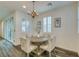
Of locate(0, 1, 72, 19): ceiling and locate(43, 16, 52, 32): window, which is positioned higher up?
locate(0, 1, 72, 19): ceiling

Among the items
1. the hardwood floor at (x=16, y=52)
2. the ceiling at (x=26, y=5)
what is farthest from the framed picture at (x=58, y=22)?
the hardwood floor at (x=16, y=52)

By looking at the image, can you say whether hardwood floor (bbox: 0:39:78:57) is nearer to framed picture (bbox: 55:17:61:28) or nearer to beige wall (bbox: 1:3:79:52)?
beige wall (bbox: 1:3:79:52)

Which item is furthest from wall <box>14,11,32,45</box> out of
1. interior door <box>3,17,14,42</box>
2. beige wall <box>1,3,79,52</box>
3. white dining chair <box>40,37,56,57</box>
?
white dining chair <box>40,37,56,57</box>

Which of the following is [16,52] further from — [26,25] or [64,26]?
[64,26]

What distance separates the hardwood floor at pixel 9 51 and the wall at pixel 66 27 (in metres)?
0.72

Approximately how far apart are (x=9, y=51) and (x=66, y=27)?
1.18 meters

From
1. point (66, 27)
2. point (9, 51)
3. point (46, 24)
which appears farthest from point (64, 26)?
point (9, 51)

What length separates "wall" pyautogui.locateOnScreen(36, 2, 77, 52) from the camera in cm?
201

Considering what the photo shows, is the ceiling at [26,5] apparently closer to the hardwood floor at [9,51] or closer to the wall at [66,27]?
the wall at [66,27]

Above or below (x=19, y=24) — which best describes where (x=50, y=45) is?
below

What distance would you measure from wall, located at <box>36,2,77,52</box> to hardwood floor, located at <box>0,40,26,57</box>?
28.2 inches

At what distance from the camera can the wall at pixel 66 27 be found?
2.01 metres

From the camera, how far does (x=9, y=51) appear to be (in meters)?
2.01

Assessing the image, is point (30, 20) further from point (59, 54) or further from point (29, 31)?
point (59, 54)
